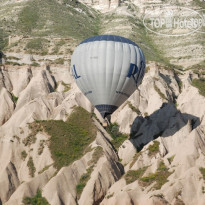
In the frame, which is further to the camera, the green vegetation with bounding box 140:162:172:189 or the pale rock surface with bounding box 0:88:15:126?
the pale rock surface with bounding box 0:88:15:126

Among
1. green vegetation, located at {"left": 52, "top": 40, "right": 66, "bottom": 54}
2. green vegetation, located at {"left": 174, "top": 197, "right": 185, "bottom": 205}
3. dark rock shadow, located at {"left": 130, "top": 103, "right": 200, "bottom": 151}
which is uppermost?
green vegetation, located at {"left": 174, "top": 197, "right": 185, "bottom": 205}

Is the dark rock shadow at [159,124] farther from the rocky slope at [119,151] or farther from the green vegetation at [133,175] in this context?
the green vegetation at [133,175]

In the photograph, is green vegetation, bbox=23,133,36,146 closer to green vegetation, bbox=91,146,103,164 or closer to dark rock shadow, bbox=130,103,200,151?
green vegetation, bbox=91,146,103,164

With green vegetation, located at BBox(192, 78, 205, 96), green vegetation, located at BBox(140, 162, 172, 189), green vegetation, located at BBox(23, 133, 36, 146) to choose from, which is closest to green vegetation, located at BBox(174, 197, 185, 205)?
green vegetation, located at BBox(140, 162, 172, 189)

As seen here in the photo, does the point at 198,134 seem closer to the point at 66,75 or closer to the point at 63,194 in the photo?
the point at 63,194

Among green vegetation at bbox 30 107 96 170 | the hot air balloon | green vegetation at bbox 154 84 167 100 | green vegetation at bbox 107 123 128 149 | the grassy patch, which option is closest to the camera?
the hot air balloon

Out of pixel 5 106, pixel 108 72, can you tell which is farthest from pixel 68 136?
pixel 5 106

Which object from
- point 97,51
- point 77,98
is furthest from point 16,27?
point 97,51
